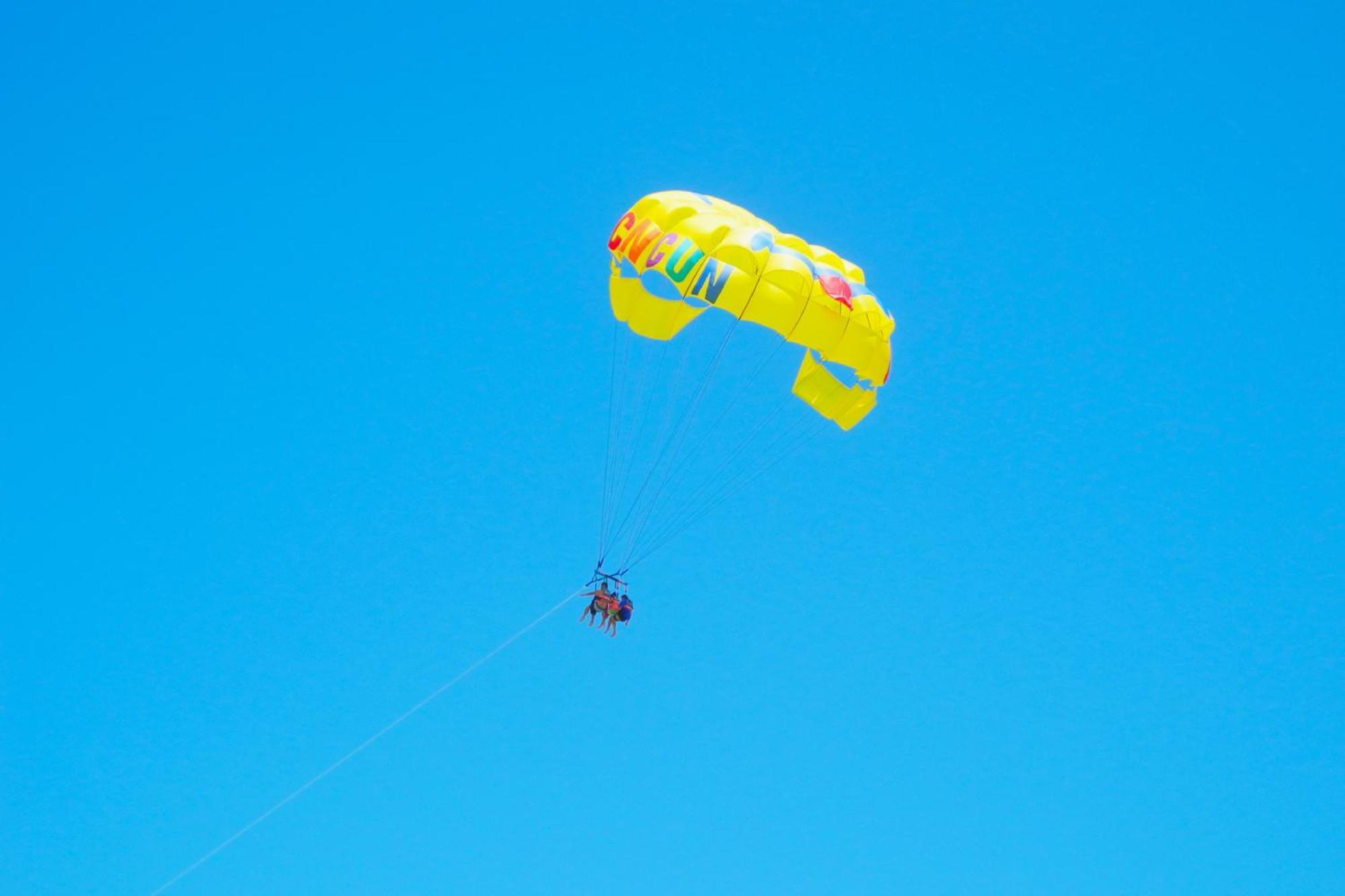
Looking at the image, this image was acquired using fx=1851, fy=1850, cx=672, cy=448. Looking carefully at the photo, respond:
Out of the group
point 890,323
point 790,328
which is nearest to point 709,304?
point 790,328

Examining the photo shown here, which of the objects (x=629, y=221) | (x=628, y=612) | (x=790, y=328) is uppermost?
(x=629, y=221)

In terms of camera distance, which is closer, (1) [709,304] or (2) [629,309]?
(1) [709,304]

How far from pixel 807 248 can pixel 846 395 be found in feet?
9.38

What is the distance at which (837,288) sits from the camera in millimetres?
32781

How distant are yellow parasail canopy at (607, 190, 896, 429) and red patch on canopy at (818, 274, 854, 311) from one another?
0.06ft

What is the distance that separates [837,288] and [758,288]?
1.55 metres

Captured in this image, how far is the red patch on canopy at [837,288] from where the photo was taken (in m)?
32.7

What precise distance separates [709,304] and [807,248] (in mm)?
2320

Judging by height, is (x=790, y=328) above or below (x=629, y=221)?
below

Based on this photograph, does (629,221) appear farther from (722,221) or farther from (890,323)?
(890,323)

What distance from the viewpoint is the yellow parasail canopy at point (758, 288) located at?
32.1 m

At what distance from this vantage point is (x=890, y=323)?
112 ft

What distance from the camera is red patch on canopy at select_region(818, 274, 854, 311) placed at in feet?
107

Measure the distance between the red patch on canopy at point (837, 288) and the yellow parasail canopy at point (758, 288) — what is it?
0.7 inches
